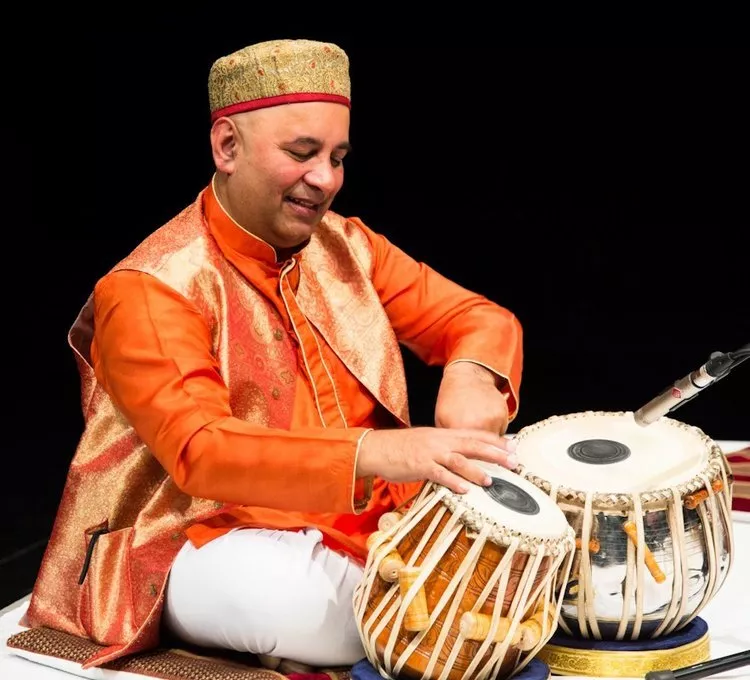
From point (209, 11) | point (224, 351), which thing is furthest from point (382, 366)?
point (209, 11)

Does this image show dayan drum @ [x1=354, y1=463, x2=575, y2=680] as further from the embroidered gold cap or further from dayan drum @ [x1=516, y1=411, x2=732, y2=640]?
the embroidered gold cap

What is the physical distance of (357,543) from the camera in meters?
3.00

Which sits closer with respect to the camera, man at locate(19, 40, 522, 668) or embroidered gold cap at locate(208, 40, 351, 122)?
man at locate(19, 40, 522, 668)

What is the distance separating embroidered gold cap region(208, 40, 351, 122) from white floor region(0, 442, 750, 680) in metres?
1.22

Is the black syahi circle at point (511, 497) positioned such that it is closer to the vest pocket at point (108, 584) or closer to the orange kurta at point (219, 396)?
the orange kurta at point (219, 396)

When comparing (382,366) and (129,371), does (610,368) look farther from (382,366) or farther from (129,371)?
(129,371)

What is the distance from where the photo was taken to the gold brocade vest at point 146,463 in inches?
117

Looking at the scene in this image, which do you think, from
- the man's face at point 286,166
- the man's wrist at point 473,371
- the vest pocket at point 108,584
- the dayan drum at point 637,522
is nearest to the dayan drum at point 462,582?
the dayan drum at point 637,522

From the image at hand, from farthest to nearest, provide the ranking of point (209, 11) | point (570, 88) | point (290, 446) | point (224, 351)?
point (570, 88), point (209, 11), point (224, 351), point (290, 446)

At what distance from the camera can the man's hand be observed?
295 centimetres

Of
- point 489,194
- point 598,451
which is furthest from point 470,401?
point 489,194

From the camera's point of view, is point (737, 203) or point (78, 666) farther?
point (737, 203)

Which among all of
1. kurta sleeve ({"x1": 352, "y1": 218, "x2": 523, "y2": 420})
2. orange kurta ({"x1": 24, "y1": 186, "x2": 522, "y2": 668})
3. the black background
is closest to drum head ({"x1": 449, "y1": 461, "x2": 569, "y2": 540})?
orange kurta ({"x1": 24, "y1": 186, "x2": 522, "y2": 668})

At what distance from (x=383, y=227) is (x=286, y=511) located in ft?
7.56
